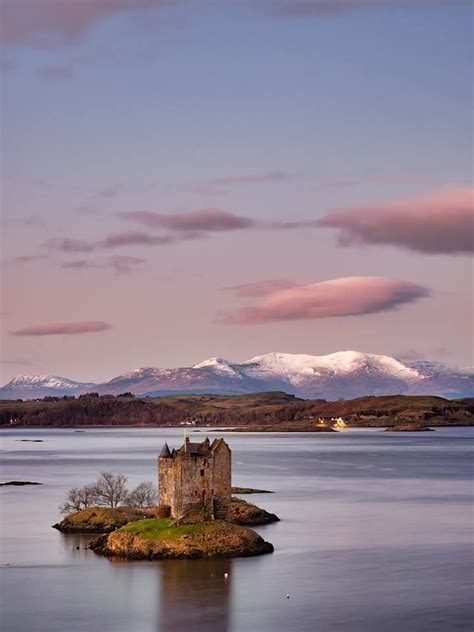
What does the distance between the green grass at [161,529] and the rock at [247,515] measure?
49.8ft

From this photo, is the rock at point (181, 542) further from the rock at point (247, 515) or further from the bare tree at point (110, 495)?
the bare tree at point (110, 495)

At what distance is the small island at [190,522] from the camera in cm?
8181

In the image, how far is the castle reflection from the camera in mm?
65562

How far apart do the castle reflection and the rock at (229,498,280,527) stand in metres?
19.8

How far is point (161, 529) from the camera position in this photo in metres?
83.9

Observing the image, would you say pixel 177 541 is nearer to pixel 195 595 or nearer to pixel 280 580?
pixel 280 580

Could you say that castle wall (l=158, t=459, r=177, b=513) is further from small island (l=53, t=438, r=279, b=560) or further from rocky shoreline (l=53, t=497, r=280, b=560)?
rocky shoreline (l=53, t=497, r=280, b=560)

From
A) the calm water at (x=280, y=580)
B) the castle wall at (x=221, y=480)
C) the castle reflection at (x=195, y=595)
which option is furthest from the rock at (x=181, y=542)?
the castle wall at (x=221, y=480)

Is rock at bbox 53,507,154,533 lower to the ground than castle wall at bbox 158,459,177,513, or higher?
lower

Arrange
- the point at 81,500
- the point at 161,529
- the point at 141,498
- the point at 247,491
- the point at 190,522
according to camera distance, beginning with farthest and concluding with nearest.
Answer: the point at 247,491 < the point at 81,500 < the point at 141,498 < the point at 190,522 < the point at 161,529

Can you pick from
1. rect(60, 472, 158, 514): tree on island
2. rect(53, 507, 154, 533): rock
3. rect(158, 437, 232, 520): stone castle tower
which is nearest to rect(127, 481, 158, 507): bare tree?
rect(60, 472, 158, 514): tree on island

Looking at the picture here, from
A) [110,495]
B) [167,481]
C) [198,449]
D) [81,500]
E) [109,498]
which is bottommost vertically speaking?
[81,500]

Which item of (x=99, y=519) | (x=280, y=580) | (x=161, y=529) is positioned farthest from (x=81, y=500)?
(x=280, y=580)

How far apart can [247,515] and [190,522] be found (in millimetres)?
17964
